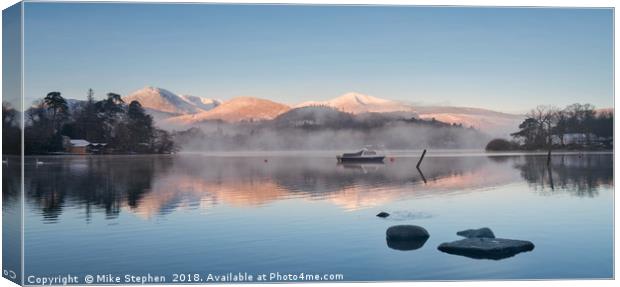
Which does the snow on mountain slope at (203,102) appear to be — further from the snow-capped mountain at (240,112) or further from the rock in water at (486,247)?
the rock in water at (486,247)

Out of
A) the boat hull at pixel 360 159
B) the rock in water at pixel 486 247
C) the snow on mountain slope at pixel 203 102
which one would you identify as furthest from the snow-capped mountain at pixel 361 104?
the boat hull at pixel 360 159

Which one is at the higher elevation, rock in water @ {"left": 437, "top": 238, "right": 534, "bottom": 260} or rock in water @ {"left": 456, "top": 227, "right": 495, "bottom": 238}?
rock in water @ {"left": 456, "top": 227, "right": 495, "bottom": 238}

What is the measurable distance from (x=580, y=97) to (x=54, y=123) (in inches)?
467

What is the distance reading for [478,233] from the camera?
57.6 feet

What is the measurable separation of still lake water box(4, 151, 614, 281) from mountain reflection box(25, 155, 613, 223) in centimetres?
7

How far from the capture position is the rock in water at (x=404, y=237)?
1741cm

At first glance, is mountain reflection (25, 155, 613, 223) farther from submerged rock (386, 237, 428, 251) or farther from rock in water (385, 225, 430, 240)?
submerged rock (386, 237, 428, 251)

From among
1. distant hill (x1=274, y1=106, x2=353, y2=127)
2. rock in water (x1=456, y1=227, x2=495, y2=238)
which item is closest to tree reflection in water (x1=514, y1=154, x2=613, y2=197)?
rock in water (x1=456, y1=227, x2=495, y2=238)

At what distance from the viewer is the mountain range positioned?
1830cm

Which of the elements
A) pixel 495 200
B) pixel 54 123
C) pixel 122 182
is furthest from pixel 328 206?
pixel 54 123

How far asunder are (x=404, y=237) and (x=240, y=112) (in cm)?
521

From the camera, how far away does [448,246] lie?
17.0 meters

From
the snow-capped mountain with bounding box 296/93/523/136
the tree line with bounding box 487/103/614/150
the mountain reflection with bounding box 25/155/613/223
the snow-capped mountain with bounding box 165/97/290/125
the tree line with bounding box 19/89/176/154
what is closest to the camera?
the tree line with bounding box 19/89/176/154

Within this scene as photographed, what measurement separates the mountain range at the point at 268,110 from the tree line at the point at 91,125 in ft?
1.54
